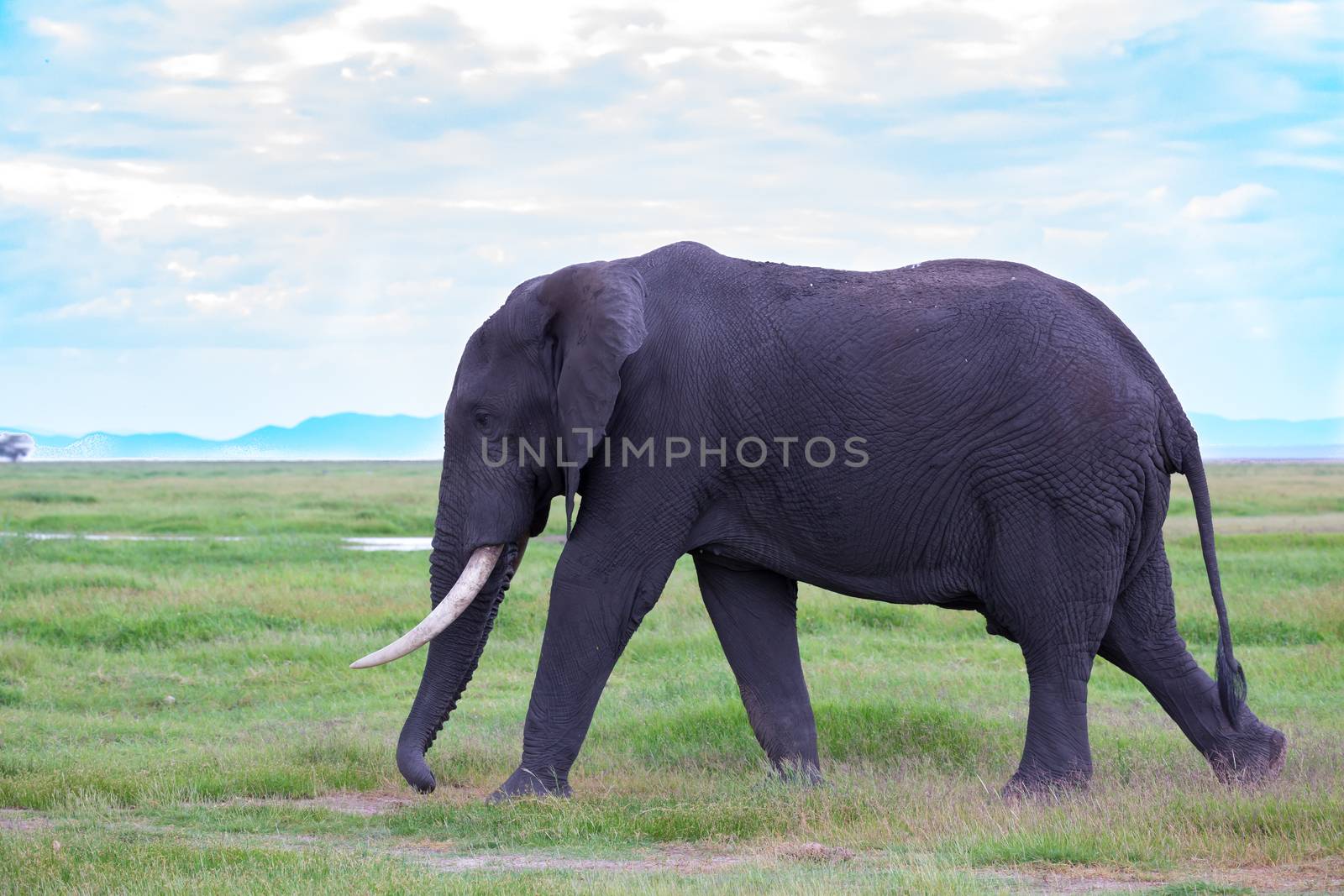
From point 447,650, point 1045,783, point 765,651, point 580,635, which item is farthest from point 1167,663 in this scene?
point 447,650

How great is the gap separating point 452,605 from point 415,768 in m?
0.90

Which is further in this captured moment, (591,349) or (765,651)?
(765,651)

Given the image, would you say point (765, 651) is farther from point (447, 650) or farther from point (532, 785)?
point (447, 650)

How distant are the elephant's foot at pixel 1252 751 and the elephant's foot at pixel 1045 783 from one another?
891 mm

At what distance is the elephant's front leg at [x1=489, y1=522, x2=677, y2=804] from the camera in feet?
24.3

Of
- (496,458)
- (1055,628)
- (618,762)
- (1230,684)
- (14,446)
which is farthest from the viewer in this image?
(14,446)

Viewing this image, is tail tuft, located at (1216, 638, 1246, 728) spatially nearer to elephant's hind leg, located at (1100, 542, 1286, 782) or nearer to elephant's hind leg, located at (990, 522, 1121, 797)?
elephant's hind leg, located at (1100, 542, 1286, 782)

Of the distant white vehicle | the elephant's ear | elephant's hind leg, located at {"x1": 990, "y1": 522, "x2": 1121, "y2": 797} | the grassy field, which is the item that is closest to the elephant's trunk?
the grassy field

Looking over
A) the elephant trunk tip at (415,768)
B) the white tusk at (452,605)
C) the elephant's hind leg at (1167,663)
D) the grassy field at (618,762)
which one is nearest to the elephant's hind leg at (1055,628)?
the grassy field at (618,762)

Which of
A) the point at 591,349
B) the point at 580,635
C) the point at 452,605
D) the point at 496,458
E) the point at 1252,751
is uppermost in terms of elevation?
the point at 591,349

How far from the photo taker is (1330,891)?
545cm

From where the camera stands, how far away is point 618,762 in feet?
A: 29.1

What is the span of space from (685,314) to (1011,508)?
6.16 feet

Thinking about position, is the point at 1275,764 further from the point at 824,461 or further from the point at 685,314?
the point at 685,314
